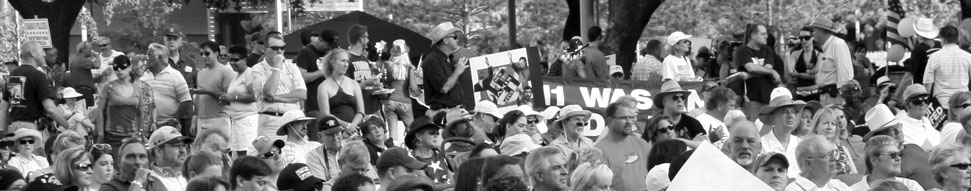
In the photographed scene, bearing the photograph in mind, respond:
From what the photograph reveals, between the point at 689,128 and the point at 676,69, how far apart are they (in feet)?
15.0

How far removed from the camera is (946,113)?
15.2 m

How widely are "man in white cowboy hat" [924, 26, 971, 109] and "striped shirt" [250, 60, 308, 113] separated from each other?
5.61 m

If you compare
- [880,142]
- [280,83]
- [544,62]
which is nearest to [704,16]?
[544,62]

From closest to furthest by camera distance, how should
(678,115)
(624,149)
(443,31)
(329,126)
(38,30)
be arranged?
(624,149) → (329,126) → (678,115) → (443,31) → (38,30)

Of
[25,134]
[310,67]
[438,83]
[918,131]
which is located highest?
[310,67]

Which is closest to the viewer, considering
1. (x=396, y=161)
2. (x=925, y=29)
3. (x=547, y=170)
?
(x=547, y=170)

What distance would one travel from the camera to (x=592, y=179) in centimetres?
877

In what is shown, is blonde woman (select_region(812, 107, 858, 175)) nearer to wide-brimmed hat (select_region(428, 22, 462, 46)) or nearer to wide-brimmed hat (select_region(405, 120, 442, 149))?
wide-brimmed hat (select_region(405, 120, 442, 149))

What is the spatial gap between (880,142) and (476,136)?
12.3ft

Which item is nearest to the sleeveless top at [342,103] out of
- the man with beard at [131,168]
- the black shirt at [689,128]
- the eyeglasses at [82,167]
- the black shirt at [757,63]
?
the black shirt at [689,128]

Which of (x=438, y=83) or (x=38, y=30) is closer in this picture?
(x=438, y=83)

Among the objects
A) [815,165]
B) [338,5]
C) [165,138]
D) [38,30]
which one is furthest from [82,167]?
[338,5]

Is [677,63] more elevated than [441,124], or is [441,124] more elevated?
[677,63]

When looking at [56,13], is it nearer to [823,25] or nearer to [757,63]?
[757,63]
